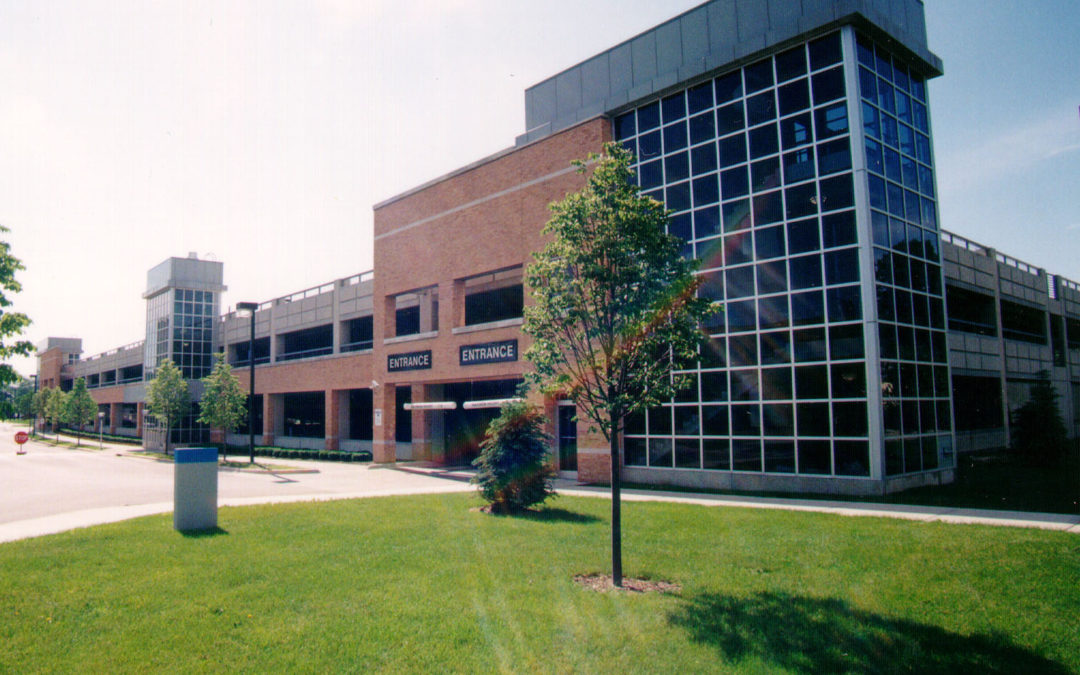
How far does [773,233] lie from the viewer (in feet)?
62.7

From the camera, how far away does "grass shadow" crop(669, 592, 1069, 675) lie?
5902 mm

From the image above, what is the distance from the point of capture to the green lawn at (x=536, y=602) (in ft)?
20.0

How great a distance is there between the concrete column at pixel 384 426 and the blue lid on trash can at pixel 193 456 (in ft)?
65.0

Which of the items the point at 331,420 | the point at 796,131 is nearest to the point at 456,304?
the point at 796,131

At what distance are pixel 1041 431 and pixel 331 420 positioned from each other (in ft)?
113

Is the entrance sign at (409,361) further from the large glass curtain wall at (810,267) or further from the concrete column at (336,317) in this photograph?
the large glass curtain wall at (810,267)

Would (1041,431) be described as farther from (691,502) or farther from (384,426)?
(384,426)

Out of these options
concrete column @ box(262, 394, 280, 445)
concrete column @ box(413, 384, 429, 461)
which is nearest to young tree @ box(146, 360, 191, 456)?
concrete column @ box(262, 394, 280, 445)

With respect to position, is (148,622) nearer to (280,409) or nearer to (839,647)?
(839,647)

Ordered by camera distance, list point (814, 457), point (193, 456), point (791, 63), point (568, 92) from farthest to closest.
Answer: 1. point (568, 92)
2. point (791, 63)
3. point (814, 457)
4. point (193, 456)

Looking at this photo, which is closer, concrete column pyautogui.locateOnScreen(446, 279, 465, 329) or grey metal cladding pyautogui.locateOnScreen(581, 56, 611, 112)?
grey metal cladding pyautogui.locateOnScreen(581, 56, 611, 112)

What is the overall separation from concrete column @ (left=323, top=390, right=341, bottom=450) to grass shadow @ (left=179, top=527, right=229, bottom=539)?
1097 inches

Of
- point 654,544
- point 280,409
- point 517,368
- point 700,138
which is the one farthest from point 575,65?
point 280,409

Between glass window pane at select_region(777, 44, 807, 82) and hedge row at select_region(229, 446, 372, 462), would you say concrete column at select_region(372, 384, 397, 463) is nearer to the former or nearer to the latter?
hedge row at select_region(229, 446, 372, 462)
